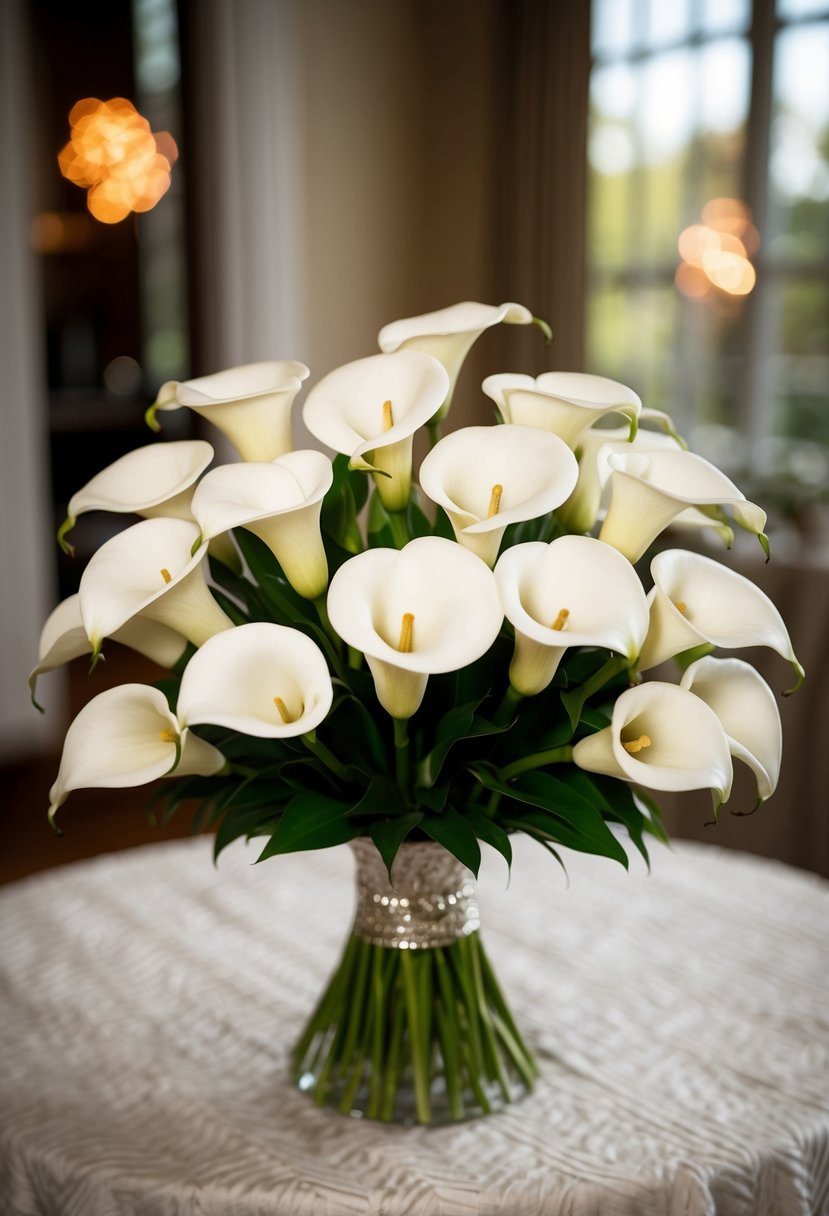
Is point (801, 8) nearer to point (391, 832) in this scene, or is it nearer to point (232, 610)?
point (232, 610)

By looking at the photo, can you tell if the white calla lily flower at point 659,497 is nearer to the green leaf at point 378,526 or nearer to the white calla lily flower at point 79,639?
the green leaf at point 378,526

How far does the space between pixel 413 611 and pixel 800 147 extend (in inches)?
159

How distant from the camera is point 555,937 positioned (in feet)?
3.81

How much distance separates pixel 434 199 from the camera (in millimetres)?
5254

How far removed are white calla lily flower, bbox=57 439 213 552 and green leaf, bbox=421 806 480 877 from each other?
280 millimetres

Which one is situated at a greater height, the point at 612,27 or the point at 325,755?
the point at 612,27

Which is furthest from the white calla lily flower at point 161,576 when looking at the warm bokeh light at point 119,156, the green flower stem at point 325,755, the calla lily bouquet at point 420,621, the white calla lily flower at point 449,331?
the warm bokeh light at point 119,156

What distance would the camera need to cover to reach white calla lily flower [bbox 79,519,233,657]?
767 millimetres

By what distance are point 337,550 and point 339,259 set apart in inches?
169

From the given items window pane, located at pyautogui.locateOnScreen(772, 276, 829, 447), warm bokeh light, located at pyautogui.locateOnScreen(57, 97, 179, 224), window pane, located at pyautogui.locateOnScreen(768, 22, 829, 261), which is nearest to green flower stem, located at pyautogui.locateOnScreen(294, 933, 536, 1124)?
window pane, located at pyautogui.locateOnScreen(772, 276, 829, 447)

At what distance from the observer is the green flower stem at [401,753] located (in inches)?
30.5

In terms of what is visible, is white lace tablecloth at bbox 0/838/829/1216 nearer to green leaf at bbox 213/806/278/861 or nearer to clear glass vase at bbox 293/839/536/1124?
clear glass vase at bbox 293/839/536/1124

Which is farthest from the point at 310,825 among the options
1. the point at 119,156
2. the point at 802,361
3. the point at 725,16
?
the point at 119,156

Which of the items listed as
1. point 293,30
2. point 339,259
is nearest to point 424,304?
point 339,259
